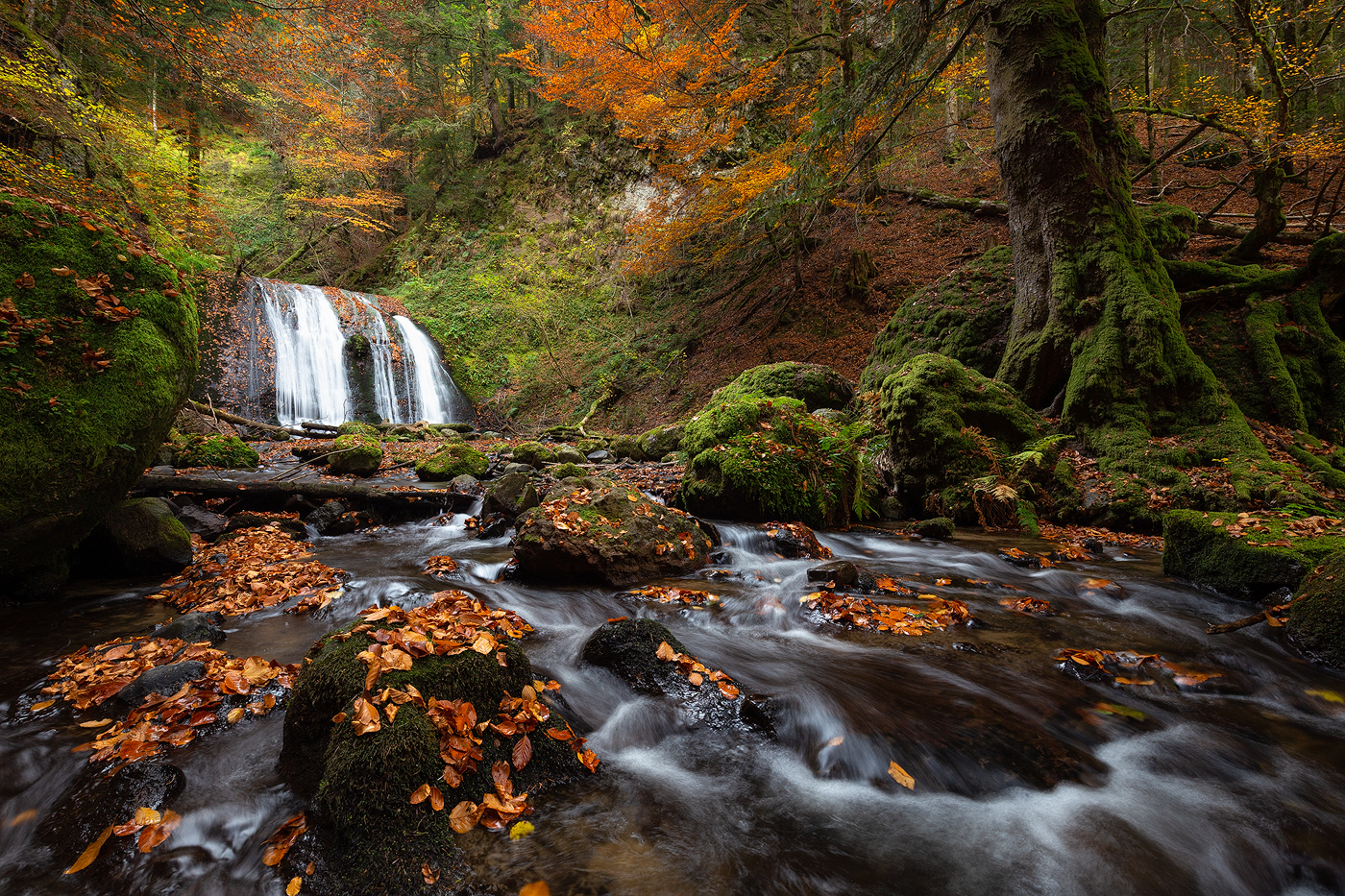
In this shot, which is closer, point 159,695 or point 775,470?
point 159,695

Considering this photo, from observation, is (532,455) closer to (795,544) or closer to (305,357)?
(795,544)

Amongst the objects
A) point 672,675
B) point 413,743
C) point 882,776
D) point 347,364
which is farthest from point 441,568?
point 347,364

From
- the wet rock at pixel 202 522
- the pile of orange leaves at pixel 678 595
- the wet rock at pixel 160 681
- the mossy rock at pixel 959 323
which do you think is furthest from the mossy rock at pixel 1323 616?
the wet rock at pixel 202 522

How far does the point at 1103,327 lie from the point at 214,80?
685 inches

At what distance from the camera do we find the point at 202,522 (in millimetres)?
6160

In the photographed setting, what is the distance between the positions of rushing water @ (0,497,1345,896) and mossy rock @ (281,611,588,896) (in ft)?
0.46

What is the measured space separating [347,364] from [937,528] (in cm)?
1884

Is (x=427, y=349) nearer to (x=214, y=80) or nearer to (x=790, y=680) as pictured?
(x=214, y=80)

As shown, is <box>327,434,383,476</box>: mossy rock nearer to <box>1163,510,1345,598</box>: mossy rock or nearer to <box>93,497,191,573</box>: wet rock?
<box>93,497,191,573</box>: wet rock

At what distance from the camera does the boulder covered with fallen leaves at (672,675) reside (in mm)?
2898

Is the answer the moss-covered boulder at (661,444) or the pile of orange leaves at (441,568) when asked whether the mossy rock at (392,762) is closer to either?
the pile of orange leaves at (441,568)

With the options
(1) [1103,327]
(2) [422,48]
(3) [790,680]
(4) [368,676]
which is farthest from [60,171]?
(2) [422,48]

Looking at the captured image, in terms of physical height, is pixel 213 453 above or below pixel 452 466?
above

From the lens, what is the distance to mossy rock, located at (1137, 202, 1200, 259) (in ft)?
27.8
